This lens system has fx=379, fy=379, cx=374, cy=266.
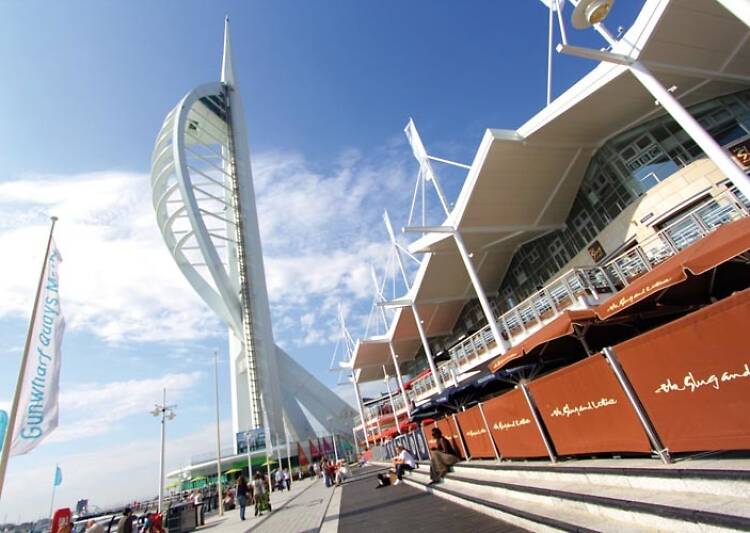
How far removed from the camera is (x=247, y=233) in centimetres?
5325

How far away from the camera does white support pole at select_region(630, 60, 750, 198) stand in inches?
272

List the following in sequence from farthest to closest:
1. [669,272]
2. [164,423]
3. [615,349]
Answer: [164,423] → [669,272] → [615,349]

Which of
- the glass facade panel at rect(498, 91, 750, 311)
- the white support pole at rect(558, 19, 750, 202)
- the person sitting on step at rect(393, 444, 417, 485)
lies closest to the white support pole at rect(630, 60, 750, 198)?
the white support pole at rect(558, 19, 750, 202)

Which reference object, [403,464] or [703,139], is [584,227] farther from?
[403,464]

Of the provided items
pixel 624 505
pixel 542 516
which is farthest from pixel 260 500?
pixel 624 505

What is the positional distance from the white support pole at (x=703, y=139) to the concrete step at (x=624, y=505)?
620 cm

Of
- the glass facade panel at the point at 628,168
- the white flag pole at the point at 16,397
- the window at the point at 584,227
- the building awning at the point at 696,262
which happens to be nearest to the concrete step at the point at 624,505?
the building awning at the point at 696,262

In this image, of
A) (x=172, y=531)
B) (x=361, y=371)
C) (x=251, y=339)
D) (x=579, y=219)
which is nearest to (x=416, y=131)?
(x=579, y=219)

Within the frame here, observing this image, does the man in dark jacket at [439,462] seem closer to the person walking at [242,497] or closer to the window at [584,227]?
the person walking at [242,497]

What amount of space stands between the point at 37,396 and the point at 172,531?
1080 centimetres

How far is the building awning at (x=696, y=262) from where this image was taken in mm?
4098

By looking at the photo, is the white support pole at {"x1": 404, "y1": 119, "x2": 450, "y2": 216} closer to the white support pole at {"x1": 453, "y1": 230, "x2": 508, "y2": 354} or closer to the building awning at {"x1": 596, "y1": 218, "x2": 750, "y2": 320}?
the white support pole at {"x1": 453, "y1": 230, "x2": 508, "y2": 354}

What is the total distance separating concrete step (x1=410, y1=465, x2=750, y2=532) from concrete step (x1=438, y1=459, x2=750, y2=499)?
Answer: 49mm

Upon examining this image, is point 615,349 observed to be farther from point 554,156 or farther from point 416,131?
point 416,131
